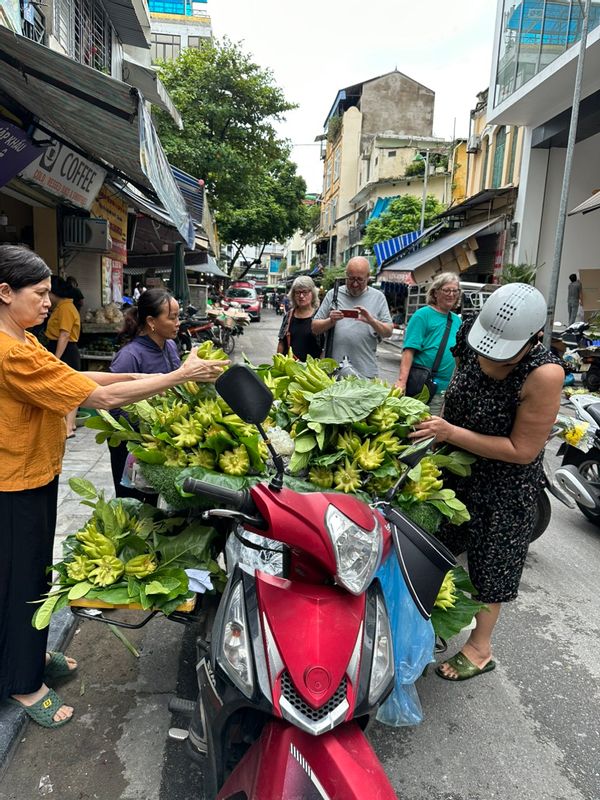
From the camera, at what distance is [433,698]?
256cm

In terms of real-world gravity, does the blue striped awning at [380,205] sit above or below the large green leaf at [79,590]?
above

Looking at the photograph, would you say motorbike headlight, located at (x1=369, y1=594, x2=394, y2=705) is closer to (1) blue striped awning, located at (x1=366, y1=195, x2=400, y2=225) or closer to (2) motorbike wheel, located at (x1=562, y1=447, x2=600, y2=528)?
(2) motorbike wheel, located at (x1=562, y1=447, x2=600, y2=528)

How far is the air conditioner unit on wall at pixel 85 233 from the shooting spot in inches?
325

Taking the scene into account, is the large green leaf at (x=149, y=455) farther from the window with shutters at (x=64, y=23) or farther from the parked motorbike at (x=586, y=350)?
the parked motorbike at (x=586, y=350)

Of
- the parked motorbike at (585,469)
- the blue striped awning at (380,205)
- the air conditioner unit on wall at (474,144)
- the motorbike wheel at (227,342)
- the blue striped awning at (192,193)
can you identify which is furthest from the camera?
the blue striped awning at (380,205)

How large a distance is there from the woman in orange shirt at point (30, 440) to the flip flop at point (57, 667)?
0.19m

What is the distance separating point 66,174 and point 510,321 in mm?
5746

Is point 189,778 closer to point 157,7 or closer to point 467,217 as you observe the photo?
point 467,217

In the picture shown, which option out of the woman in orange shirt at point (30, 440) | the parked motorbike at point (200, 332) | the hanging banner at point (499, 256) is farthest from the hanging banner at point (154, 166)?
the hanging banner at point (499, 256)

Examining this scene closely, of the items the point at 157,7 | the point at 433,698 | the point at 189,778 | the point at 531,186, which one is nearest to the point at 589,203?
the point at 531,186

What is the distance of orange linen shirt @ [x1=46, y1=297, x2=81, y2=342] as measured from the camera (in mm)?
5977

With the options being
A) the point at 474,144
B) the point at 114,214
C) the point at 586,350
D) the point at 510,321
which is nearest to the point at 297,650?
the point at 510,321

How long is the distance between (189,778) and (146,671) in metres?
0.70

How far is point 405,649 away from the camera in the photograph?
6.17 feet
